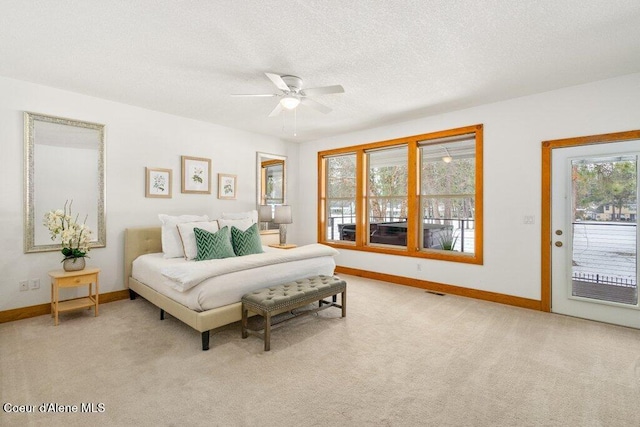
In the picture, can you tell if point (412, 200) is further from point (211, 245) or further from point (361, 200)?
point (211, 245)

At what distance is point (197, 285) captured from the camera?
288 centimetres

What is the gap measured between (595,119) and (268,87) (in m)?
3.91

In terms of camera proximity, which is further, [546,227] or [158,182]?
[158,182]

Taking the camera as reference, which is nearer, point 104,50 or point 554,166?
point 104,50

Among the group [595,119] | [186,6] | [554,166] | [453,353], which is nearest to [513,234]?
[554,166]

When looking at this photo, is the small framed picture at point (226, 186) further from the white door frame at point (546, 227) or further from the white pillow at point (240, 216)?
the white door frame at point (546, 227)

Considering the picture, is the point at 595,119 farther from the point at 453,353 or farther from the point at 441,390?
the point at 441,390

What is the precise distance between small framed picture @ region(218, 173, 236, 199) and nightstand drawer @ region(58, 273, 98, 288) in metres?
2.34

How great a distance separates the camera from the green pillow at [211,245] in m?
3.76

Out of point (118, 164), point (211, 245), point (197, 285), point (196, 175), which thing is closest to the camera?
point (197, 285)

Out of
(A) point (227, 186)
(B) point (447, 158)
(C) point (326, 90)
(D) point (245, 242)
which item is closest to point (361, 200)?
(B) point (447, 158)

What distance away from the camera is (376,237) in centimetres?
594

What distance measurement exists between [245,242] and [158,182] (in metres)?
1.84

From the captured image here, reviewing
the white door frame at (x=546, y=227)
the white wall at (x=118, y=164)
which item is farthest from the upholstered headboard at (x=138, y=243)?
the white door frame at (x=546, y=227)
